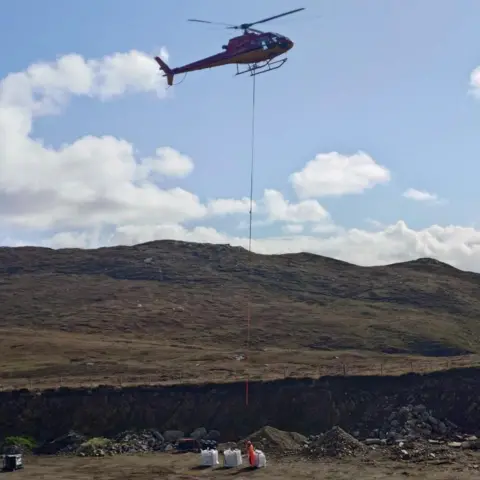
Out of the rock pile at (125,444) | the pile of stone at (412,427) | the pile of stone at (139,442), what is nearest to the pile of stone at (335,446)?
the pile of stone at (412,427)

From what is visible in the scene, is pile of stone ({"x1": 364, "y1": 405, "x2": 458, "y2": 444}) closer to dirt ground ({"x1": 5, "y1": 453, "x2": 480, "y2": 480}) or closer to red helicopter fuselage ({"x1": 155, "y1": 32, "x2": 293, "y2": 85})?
dirt ground ({"x1": 5, "y1": 453, "x2": 480, "y2": 480})

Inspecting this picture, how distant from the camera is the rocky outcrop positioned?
1630 inches

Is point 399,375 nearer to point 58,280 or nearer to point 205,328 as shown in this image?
point 205,328

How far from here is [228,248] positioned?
4985 inches

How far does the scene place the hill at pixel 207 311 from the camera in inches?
2457

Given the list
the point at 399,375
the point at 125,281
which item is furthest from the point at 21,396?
the point at 125,281

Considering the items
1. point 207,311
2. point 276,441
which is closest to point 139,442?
point 276,441

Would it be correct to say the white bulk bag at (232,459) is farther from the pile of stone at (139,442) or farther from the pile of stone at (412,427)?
the pile of stone at (412,427)

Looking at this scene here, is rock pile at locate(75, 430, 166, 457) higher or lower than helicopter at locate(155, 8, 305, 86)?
lower

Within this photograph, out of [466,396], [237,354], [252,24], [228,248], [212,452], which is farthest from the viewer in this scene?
[228,248]

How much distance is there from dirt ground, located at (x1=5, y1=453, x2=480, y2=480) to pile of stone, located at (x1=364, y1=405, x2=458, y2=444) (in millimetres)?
4342

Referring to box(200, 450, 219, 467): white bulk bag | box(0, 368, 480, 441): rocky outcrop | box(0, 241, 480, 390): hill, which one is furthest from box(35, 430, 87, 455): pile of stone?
box(0, 241, 480, 390): hill

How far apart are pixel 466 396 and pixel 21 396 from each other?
79.7ft

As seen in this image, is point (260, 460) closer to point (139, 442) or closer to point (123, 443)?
point (139, 442)
